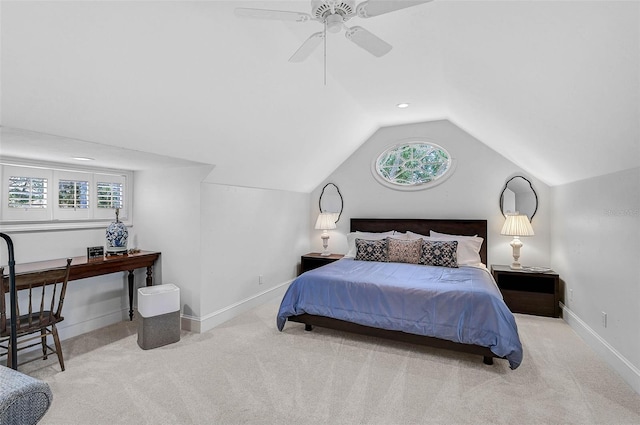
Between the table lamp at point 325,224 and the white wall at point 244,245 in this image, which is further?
the table lamp at point 325,224

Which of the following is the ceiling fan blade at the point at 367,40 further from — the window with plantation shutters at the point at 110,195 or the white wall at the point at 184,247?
the window with plantation shutters at the point at 110,195

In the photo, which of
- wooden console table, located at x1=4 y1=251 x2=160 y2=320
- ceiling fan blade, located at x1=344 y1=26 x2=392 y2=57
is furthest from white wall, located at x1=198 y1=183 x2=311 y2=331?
ceiling fan blade, located at x1=344 y1=26 x2=392 y2=57

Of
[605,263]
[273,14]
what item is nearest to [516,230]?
[605,263]

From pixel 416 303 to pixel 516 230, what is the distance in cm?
216

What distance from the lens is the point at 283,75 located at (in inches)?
104

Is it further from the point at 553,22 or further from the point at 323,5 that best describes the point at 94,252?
the point at 553,22

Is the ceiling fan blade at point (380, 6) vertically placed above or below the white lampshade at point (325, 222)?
above

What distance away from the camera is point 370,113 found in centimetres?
418

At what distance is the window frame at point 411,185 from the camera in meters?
4.66

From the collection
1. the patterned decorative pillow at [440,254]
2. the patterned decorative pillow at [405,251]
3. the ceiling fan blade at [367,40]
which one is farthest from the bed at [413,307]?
the ceiling fan blade at [367,40]

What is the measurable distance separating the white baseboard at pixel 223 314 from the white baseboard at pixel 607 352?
12.1 ft

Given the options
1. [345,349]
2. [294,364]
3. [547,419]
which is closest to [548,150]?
[547,419]

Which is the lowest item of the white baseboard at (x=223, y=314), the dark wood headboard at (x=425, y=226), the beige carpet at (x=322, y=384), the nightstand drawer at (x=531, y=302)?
the beige carpet at (x=322, y=384)

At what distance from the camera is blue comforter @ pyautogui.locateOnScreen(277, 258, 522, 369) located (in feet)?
8.30
